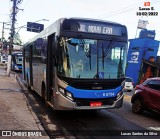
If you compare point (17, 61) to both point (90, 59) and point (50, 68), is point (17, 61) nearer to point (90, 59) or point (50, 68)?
point (50, 68)

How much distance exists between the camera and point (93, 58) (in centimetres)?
923

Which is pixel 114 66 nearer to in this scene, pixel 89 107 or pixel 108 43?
pixel 108 43

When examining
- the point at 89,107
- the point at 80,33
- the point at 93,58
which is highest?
the point at 80,33

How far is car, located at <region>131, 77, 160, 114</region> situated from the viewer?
10.6m

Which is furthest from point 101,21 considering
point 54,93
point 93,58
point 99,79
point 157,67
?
point 157,67

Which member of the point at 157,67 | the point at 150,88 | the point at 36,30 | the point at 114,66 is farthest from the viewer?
the point at 36,30

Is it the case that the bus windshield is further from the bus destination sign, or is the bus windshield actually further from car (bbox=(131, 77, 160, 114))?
car (bbox=(131, 77, 160, 114))

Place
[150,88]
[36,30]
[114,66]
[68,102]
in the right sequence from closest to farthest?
[68,102] → [114,66] → [150,88] → [36,30]

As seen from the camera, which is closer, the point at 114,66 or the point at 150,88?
the point at 114,66

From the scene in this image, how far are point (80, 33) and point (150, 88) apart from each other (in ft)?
13.0

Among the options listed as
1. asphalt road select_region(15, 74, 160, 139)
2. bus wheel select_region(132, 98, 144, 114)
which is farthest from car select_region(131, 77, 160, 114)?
asphalt road select_region(15, 74, 160, 139)

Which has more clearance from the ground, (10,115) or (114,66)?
(114,66)

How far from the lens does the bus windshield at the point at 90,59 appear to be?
898 centimetres

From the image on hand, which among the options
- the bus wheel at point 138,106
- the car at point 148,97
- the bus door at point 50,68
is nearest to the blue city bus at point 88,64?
the bus door at point 50,68
